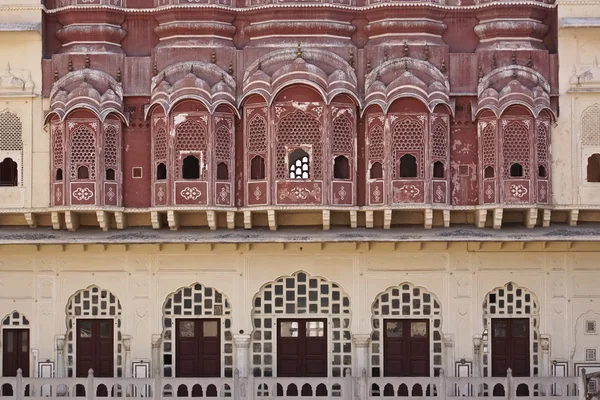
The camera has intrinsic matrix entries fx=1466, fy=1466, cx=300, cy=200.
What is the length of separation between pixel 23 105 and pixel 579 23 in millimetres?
10041

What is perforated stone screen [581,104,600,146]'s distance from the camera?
26.1 meters

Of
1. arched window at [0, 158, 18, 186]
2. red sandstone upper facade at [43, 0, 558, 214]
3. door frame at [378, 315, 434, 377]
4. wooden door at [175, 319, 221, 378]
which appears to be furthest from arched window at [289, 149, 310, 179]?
arched window at [0, 158, 18, 186]

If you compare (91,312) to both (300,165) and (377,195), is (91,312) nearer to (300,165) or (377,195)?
(300,165)

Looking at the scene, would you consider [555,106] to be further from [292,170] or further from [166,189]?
[166,189]

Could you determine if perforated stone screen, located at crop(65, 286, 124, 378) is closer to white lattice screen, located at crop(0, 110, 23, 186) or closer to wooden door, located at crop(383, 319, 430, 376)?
white lattice screen, located at crop(0, 110, 23, 186)

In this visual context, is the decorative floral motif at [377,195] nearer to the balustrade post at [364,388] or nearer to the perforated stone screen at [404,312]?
the perforated stone screen at [404,312]

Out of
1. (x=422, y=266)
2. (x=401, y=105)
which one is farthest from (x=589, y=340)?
(x=401, y=105)

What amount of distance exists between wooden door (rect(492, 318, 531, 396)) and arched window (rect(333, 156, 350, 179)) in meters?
3.79

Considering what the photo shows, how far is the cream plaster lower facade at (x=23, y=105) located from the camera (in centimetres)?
2636

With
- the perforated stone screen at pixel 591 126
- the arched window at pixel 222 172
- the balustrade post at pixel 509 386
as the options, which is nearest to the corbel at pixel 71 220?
the arched window at pixel 222 172

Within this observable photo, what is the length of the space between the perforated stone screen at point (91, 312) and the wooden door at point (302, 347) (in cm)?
292

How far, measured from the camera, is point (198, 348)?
26672 mm

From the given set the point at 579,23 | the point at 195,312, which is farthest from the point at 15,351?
the point at 579,23

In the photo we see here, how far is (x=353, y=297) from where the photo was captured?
86.8 feet
